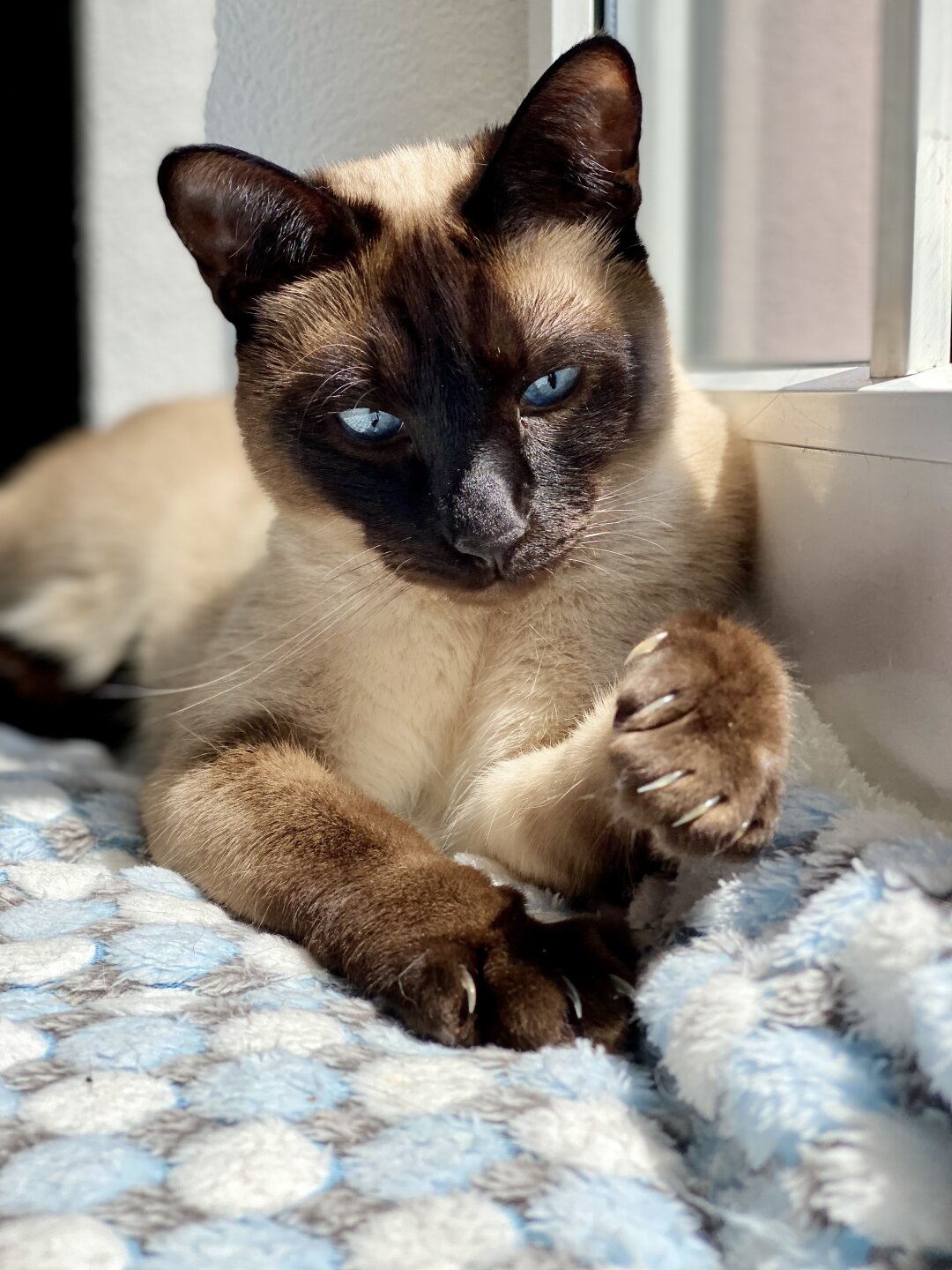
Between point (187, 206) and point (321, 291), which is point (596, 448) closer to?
point (321, 291)

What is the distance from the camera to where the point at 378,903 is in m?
1.01

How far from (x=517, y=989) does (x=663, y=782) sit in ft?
0.65

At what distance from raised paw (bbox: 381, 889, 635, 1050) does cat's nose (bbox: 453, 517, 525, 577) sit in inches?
13.3

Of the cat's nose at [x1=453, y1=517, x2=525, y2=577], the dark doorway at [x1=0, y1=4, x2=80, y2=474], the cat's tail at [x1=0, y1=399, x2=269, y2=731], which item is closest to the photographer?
the cat's nose at [x1=453, y1=517, x2=525, y2=577]

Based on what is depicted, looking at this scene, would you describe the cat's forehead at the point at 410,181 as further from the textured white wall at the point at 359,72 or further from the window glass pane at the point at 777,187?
the window glass pane at the point at 777,187

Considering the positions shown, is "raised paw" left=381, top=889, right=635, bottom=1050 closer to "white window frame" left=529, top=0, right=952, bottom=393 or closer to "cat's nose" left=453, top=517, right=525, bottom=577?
"cat's nose" left=453, top=517, right=525, bottom=577

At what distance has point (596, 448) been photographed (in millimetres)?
1188

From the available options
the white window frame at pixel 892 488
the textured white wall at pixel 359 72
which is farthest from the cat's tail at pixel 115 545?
the white window frame at pixel 892 488

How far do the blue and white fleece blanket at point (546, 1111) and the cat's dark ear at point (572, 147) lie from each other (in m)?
0.66

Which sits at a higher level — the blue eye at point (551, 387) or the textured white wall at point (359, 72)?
the textured white wall at point (359, 72)

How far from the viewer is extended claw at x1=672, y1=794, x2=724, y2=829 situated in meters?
0.86

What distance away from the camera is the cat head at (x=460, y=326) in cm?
113

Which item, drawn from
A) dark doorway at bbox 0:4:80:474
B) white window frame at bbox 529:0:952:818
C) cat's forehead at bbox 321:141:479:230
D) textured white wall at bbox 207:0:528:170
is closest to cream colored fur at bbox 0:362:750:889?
white window frame at bbox 529:0:952:818

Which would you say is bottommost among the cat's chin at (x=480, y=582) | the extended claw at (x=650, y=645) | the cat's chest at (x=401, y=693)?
the cat's chest at (x=401, y=693)
